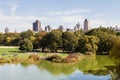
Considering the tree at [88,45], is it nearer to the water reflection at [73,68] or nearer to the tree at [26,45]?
the tree at [26,45]

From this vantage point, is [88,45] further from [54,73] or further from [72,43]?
[54,73]

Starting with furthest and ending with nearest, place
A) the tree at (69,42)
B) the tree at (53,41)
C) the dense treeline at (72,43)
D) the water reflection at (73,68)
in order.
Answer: the tree at (53,41) → the tree at (69,42) → the dense treeline at (72,43) → the water reflection at (73,68)

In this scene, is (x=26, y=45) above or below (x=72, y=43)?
below

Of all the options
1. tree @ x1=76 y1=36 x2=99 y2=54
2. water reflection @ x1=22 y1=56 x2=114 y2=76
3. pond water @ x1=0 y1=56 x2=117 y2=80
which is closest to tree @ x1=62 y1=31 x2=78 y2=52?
tree @ x1=76 y1=36 x2=99 y2=54

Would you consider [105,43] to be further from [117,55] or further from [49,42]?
[117,55]

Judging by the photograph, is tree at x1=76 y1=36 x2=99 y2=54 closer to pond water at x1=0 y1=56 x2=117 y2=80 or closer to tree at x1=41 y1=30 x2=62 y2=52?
tree at x1=41 y1=30 x2=62 y2=52

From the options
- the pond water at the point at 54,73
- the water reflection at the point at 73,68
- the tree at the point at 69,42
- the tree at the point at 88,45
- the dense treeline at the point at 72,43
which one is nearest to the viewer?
the pond water at the point at 54,73

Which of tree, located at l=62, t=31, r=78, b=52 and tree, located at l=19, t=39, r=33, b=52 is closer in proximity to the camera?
tree, located at l=19, t=39, r=33, b=52

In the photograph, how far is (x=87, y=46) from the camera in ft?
237

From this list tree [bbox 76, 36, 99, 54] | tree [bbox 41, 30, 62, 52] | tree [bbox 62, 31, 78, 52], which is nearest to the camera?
tree [bbox 76, 36, 99, 54]

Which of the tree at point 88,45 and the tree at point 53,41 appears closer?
the tree at point 88,45

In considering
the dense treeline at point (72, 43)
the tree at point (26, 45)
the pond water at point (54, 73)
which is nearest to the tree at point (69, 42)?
the dense treeline at point (72, 43)

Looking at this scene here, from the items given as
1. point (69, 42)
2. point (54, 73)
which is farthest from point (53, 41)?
point (54, 73)

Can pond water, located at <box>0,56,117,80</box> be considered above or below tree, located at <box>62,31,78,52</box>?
below
